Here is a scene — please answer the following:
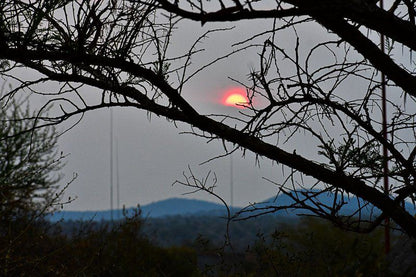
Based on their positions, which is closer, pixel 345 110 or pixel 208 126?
pixel 208 126

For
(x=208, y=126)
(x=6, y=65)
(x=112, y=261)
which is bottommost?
(x=112, y=261)

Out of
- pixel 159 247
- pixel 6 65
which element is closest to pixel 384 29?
pixel 6 65

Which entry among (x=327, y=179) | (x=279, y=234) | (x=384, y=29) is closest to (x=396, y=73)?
(x=384, y=29)

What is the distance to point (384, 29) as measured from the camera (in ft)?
8.81

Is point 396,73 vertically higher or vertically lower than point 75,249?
higher

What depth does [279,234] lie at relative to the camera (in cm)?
534

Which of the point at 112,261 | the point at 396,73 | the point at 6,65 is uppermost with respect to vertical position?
the point at 6,65

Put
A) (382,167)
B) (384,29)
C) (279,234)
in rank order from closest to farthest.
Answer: (384,29)
(382,167)
(279,234)

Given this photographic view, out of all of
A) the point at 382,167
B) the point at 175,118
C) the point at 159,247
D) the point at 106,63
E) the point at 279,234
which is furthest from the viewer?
the point at 159,247

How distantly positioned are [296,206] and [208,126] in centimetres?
74

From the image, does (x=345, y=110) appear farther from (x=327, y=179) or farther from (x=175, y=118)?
(x=175, y=118)

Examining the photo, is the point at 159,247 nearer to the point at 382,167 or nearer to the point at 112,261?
the point at 112,261

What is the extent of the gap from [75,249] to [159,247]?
4.47 metres

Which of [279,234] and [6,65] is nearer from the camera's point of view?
[6,65]
